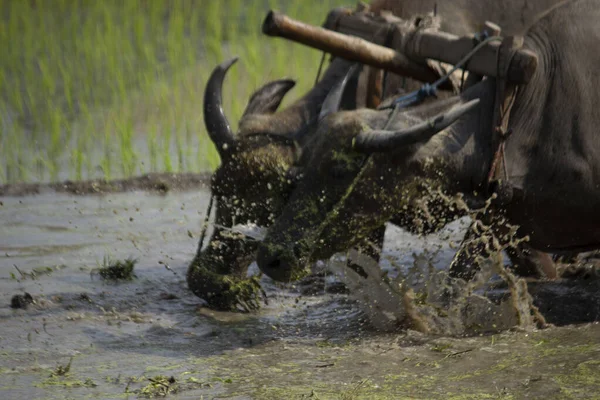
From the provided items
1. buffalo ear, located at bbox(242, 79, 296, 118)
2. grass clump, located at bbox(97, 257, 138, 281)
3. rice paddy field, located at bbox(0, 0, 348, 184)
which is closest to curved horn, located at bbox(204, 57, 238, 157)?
buffalo ear, located at bbox(242, 79, 296, 118)

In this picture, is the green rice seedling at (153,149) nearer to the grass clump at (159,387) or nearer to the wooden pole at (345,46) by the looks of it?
the wooden pole at (345,46)

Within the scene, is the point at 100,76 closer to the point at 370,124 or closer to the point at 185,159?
the point at 185,159

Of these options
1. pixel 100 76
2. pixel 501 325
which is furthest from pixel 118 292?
pixel 100 76

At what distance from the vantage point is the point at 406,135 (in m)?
4.51

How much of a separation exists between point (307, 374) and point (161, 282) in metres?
1.91

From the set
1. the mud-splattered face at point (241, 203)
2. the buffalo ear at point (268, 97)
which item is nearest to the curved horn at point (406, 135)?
the mud-splattered face at point (241, 203)

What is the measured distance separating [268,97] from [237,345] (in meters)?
1.34

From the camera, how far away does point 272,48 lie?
1071cm

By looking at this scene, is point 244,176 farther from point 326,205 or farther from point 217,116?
point 326,205

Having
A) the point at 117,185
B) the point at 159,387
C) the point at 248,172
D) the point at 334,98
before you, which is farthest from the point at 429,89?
the point at 117,185

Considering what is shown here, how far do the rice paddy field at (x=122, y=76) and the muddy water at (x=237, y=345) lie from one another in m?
2.29

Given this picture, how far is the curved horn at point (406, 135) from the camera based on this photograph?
450 centimetres

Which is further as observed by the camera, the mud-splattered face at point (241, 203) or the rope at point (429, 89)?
the mud-splattered face at point (241, 203)

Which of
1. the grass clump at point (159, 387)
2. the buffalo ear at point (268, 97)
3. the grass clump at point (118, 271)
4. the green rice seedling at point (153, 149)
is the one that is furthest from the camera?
the green rice seedling at point (153, 149)
